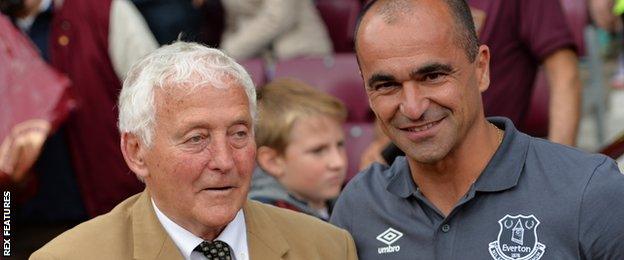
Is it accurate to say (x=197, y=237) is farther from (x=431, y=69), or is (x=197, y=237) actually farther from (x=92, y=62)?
(x=92, y=62)

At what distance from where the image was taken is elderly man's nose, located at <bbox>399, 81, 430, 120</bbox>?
11.0 ft

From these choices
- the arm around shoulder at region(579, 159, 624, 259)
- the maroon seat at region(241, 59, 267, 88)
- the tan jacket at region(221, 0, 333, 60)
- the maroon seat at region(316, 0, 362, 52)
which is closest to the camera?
the arm around shoulder at region(579, 159, 624, 259)

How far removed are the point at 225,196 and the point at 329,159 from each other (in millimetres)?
1973

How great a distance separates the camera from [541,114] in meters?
6.79

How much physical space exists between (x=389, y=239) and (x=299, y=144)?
5.65ft

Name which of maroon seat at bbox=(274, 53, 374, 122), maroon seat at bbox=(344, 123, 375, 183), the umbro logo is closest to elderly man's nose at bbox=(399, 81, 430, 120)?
the umbro logo

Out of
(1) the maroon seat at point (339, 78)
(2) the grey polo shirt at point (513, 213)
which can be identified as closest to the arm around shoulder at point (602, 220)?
(2) the grey polo shirt at point (513, 213)

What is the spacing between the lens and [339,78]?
7.06m

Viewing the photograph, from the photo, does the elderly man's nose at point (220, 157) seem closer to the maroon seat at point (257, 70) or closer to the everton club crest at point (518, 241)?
the everton club crest at point (518, 241)

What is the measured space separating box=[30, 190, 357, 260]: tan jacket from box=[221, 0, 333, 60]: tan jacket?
144 inches

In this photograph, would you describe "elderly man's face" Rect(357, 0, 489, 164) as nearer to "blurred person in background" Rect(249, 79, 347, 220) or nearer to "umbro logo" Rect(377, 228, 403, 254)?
"umbro logo" Rect(377, 228, 403, 254)

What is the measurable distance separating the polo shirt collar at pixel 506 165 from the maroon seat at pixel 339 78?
11.3 ft

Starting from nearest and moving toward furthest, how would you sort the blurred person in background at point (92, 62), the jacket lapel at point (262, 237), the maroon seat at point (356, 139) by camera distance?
the jacket lapel at point (262, 237) → the maroon seat at point (356, 139) → the blurred person in background at point (92, 62)

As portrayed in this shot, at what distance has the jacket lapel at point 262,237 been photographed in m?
3.53
